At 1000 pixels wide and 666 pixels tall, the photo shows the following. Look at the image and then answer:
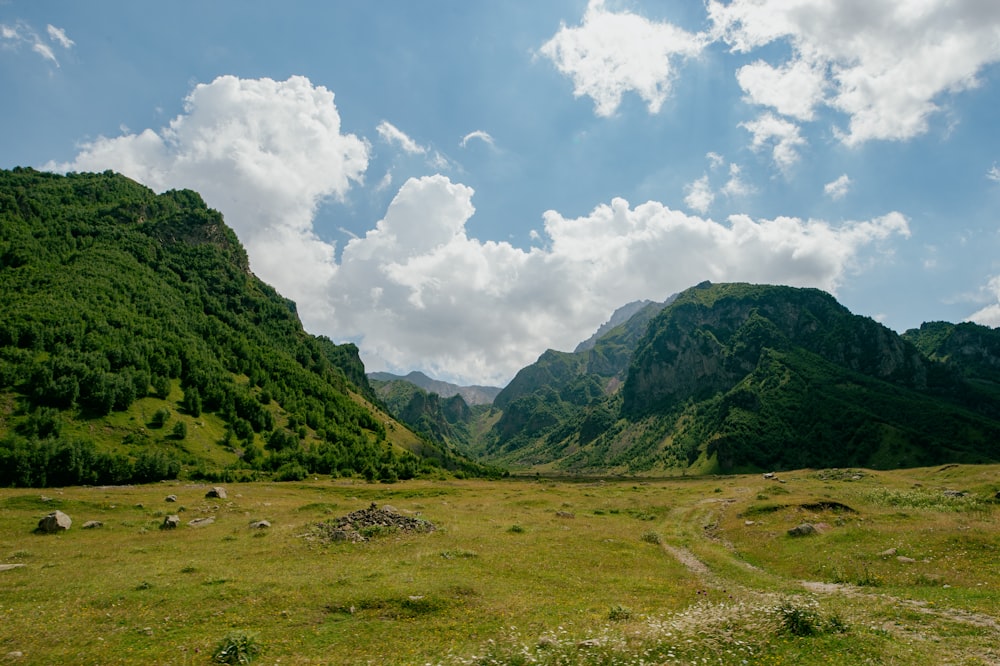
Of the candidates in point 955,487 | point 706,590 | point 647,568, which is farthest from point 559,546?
point 955,487

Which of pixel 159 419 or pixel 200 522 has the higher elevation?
pixel 159 419

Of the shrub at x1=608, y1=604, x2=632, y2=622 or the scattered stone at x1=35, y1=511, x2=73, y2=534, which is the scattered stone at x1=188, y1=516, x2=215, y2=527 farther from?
the shrub at x1=608, y1=604, x2=632, y2=622

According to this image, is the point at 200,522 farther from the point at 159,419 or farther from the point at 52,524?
the point at 159,419

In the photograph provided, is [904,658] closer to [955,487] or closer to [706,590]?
[706,590]

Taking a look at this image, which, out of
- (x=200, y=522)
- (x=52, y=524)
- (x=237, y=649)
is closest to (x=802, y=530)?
(x=237, y=649)

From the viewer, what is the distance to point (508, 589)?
29.1 meters

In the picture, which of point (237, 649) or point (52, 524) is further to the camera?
point (52, 524)

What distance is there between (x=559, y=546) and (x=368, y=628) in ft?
83.2

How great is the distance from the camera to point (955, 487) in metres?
81.9

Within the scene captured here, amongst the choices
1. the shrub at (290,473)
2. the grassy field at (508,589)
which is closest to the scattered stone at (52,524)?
the grassy field at (508,589)

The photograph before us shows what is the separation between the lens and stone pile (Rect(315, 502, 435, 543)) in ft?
138

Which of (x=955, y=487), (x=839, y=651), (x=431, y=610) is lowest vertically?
(x=955, y=487)

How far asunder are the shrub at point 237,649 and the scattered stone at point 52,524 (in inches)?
1628

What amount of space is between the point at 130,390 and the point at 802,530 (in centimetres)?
13080
